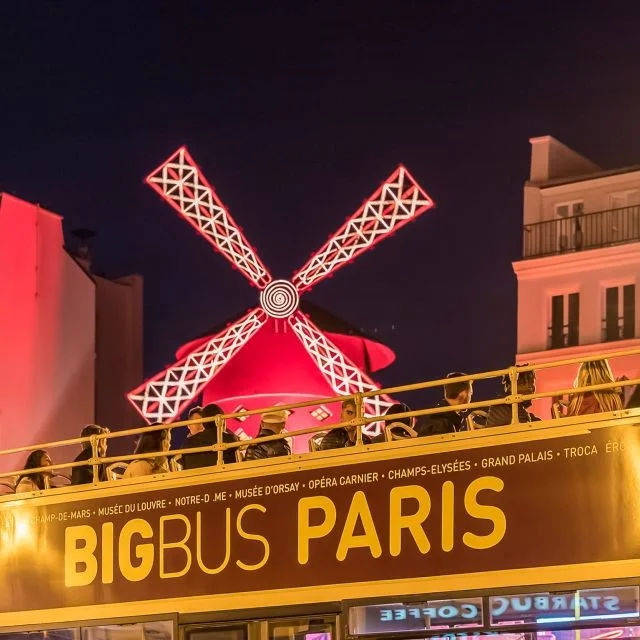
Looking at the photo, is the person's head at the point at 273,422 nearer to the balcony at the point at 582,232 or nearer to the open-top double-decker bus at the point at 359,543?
the open-top double-decker bus at the point at 359,543

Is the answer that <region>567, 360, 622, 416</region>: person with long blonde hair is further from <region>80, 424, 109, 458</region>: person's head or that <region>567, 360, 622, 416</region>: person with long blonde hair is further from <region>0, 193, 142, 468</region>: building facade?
<region>0, 193, 142, 468</region>: building facade

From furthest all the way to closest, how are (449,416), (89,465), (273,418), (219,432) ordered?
(89,465) → (273,418) → (219,432) → (449,416)

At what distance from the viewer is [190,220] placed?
1502 inches

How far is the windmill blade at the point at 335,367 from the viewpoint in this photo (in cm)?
3703

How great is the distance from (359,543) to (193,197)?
25353 mm

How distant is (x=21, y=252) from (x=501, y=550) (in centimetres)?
3110

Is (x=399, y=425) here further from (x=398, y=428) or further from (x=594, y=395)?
(x=594, y=395)

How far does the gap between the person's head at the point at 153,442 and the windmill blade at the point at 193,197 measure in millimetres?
22692

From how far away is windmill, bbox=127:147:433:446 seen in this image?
3775 cm

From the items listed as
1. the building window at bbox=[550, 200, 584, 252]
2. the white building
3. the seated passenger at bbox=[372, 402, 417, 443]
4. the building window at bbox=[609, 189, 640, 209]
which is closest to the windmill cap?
the seated passenger at bbox=[372, 402, 417, 443]

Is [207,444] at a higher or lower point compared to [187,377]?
lower

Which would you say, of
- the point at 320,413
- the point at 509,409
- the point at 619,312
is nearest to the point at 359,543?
the point at 509,409

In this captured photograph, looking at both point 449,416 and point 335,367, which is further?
point 335,367

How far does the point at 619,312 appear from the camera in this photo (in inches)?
1483
